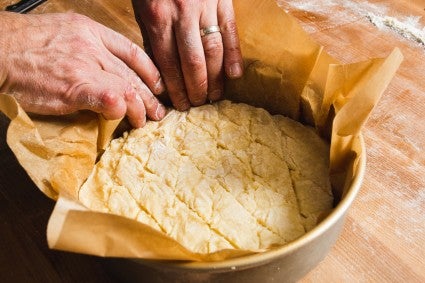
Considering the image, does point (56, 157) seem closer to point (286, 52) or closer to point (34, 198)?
point (34, 198)

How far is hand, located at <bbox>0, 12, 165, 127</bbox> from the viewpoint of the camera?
1.07m

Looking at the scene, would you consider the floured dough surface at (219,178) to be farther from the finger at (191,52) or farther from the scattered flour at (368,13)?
the scattered flour at (368,13)

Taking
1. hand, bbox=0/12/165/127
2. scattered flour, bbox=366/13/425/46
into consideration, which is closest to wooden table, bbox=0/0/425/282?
scattered flour, bbox=366/13/425/46

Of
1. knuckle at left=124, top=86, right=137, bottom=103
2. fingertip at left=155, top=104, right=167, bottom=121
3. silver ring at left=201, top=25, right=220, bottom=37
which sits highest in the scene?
silver ring at left=201, top=25, right=220, bottom=37

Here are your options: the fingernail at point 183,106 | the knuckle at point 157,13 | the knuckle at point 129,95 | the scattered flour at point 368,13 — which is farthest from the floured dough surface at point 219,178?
the scattered flour at point 368,13

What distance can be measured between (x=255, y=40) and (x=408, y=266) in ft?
2.34

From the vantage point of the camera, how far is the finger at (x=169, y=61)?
4.03 feet

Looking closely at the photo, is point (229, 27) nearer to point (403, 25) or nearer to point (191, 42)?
point (191, 42)

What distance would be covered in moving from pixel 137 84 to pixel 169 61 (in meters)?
0.12

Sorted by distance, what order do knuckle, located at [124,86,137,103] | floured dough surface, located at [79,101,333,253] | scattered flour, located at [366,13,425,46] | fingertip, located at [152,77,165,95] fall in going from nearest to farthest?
floured dough surface, located at [79,101,333,253] → knuckle, located at [124,86,137,103] → fingertip, located at [152,77,165,95] → scattered flour, located at [366,13,425,46]

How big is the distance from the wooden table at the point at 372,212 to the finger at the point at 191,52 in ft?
1.71

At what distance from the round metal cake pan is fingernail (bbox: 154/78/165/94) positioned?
55 cm

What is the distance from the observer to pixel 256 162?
3.68ft

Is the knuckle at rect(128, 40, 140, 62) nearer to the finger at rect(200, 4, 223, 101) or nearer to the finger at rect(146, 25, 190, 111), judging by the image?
the finger at rect(146, 25, 190, 111)
